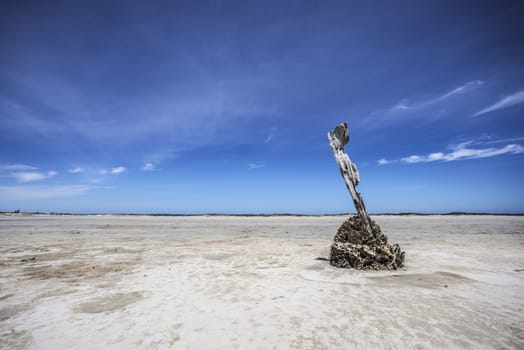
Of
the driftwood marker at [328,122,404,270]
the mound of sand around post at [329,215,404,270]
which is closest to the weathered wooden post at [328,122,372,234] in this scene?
the driftwood marker at [328,122,404,270]

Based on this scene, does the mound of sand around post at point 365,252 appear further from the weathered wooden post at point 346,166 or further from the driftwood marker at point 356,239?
the weathered wooden post at point 346,166

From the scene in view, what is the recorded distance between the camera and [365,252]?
7871 millimetres

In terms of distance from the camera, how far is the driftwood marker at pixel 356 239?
7.78 m

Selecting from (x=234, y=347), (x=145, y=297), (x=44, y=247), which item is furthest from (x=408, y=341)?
(x=44, y=247)

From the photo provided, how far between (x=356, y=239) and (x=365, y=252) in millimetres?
734

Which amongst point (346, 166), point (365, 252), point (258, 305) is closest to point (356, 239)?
point (365, 252)

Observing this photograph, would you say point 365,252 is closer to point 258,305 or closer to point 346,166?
point 346,166

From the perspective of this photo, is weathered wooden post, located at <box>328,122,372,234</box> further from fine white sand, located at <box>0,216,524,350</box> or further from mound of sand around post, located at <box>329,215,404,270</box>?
fine white sand, located at <box>0,216,524,350</box>

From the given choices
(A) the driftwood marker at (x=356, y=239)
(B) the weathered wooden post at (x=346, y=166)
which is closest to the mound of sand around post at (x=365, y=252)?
(A) the driftwood marker at (x=356, y=239)

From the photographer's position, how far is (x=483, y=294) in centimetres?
536

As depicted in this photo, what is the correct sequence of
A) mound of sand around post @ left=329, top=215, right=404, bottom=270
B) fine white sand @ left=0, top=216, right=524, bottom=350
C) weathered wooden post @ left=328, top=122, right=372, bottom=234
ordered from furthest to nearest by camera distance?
weathered wooden post @ left=328, top=122, right=372, bottom=234 → mound of sand around post @ left=329, top=215, right=404, bottom=270 → fine white sand @ left=0, top=216, right=524, bottom=350

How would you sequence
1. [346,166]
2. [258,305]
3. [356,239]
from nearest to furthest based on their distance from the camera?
[258,305], [356,239], [346,166]

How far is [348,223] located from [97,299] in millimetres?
7502

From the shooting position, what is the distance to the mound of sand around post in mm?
7738
